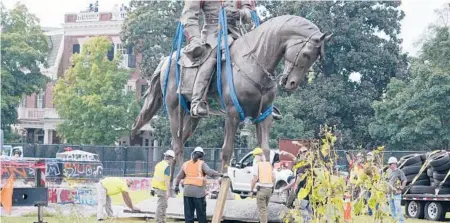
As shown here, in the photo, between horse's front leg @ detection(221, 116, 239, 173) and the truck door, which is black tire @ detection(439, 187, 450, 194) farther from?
horse's front leg @ detection(221, 116, 239, 173)

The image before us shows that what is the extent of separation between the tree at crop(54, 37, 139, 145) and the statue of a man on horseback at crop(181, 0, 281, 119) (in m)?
46.8

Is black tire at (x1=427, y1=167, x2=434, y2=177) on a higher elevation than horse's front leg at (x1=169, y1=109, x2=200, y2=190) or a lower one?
lower

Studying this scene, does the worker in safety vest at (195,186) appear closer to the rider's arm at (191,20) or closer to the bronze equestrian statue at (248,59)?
the bronze equestrian statue at (248,59)

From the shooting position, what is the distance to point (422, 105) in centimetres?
5169

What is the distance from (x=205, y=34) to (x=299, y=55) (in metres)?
1.98

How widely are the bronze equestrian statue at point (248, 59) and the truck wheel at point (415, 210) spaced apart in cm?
1044

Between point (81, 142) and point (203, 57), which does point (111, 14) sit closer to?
point (81, 142)

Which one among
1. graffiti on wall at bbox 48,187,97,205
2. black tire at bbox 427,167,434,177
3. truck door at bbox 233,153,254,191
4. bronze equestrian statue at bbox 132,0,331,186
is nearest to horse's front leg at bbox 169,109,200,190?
bronze equestrian statue at bbox 132,0,331,186

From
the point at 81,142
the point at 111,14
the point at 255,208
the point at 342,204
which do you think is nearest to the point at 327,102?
the point at 81,142

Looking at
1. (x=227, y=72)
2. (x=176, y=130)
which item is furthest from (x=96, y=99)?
(x=227, y=72)

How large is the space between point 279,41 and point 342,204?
7860 millimetres

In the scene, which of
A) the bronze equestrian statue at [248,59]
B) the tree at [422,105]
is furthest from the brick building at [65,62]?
the bronze equestrian statue at [248,59]

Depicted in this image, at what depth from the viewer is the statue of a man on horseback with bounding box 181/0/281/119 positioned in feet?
50.6

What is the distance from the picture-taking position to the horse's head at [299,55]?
1474 centimetres
